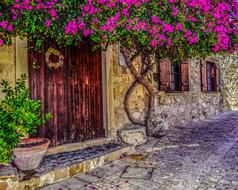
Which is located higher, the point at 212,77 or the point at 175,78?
the point at 212,77

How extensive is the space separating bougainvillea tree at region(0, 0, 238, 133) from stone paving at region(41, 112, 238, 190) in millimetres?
2105

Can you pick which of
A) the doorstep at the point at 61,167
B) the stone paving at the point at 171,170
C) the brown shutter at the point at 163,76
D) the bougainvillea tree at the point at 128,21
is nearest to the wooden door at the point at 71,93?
the doorstep at the point at 61,167

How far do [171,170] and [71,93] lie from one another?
96.9 inches

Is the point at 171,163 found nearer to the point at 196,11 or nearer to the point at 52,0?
the point at 196,11

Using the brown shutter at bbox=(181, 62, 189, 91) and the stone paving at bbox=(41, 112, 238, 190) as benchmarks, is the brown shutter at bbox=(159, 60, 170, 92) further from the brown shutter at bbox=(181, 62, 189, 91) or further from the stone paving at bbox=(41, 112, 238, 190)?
the stone paving at bbox=(41, 112, 238, 190)

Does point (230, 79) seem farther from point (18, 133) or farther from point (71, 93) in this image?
point (18, 133)

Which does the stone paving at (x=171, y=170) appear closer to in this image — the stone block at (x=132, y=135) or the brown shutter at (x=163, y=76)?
the stone block at (x=132, y=135)

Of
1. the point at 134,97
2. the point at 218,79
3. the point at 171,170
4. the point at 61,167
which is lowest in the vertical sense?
the point at 171,170

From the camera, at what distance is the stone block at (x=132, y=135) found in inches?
197

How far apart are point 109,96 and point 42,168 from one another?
2.36 metres

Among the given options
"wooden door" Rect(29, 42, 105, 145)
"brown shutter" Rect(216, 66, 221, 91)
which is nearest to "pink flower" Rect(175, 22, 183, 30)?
"wooden door" Rect(29, 42, 105, 145)

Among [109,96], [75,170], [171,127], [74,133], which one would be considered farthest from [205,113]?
[75,170]

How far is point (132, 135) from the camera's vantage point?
5.08 meters

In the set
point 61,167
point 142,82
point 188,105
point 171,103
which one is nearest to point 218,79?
point 188,105
